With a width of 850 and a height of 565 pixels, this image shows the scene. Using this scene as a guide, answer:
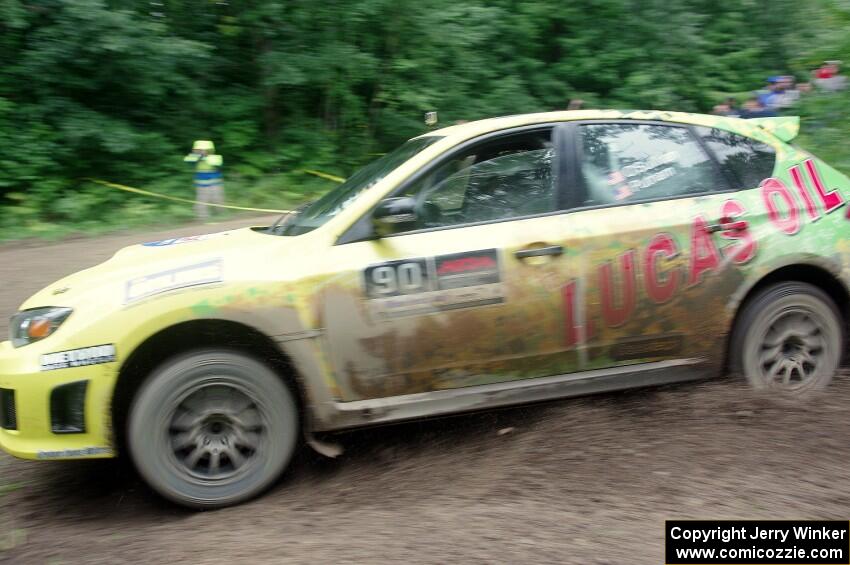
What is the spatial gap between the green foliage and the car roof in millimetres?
5018

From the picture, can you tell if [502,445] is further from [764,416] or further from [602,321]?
[764,416]

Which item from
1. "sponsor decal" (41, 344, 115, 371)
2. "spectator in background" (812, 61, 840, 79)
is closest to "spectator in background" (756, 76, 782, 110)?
"spectator in background" (812, 61, 840, 79)

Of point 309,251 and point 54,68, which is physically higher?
point 54,68

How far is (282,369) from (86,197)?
7.83 metres

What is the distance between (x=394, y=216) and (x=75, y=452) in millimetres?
1871

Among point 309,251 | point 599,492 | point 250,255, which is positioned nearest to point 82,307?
point 250,255

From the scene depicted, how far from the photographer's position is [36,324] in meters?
3.88

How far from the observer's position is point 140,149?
11.6 metres

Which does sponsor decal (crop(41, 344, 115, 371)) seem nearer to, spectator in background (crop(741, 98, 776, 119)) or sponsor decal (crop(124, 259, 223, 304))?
sponsor decal (crop(124, 259, 223, 304))

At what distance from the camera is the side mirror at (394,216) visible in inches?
156

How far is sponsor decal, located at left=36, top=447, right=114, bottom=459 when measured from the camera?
379cm

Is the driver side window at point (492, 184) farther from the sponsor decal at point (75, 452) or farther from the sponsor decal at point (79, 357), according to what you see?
the sponsor decal at point (75, 452)

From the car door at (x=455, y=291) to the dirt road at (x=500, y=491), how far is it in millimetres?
440

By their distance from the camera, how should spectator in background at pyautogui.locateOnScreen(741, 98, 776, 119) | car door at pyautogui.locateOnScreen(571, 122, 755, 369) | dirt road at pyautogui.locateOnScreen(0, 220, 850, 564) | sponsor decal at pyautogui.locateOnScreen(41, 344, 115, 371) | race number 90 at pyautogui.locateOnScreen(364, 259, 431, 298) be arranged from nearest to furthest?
1. dirt road at pyautogui.locateOnScreen(0, 220, 850, 564)
2. sponsor decal at pyautogui.locateOnScreen(41, 344, 115, 371)
3. race number 90 at pyautogui.locateOnScreen(364, 259, 431, 298)
4. car door at pyautogui.locateOnScreen(571, 122, 755, 369)
5. spectator in background at pyautogui.locateOnScreen(741, 98, 776, 119)
